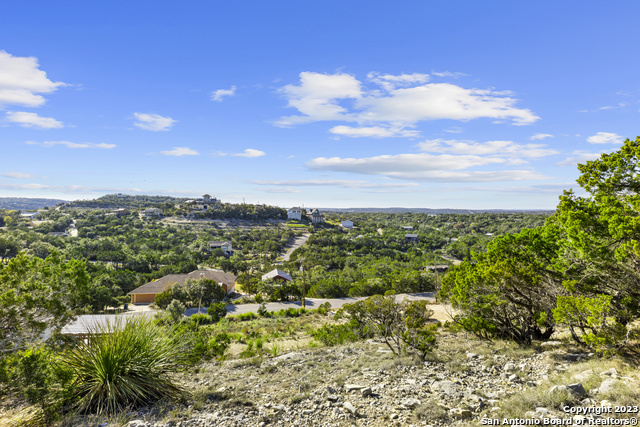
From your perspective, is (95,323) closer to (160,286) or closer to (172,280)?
(160,286)

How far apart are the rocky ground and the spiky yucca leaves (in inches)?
16.5

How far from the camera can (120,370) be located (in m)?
5.62

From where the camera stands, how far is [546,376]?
22.2 feet

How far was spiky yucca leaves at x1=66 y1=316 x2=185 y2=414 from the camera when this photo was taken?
539cm

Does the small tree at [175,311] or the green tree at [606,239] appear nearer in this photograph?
the green tree at [606,239]

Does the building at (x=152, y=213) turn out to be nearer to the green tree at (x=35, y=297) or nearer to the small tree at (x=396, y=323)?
the small tree at (x=396, y=323)

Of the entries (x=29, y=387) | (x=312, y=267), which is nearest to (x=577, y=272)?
(x=29, y=387)

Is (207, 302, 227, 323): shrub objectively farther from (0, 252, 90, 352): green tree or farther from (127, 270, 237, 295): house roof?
(0, 252, 90, 352): green tree

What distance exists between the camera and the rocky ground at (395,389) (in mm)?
5078

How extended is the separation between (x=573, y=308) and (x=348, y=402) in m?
5.58

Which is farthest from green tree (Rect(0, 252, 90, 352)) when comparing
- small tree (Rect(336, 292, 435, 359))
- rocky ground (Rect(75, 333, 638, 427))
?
small tree (Rect(336, 292, 435, 359))

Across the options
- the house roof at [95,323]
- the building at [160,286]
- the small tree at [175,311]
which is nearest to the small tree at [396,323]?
the house roof at [95,323]

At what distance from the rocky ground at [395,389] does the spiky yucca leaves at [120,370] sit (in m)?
0.42

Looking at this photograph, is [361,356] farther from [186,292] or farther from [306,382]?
[186,292]
